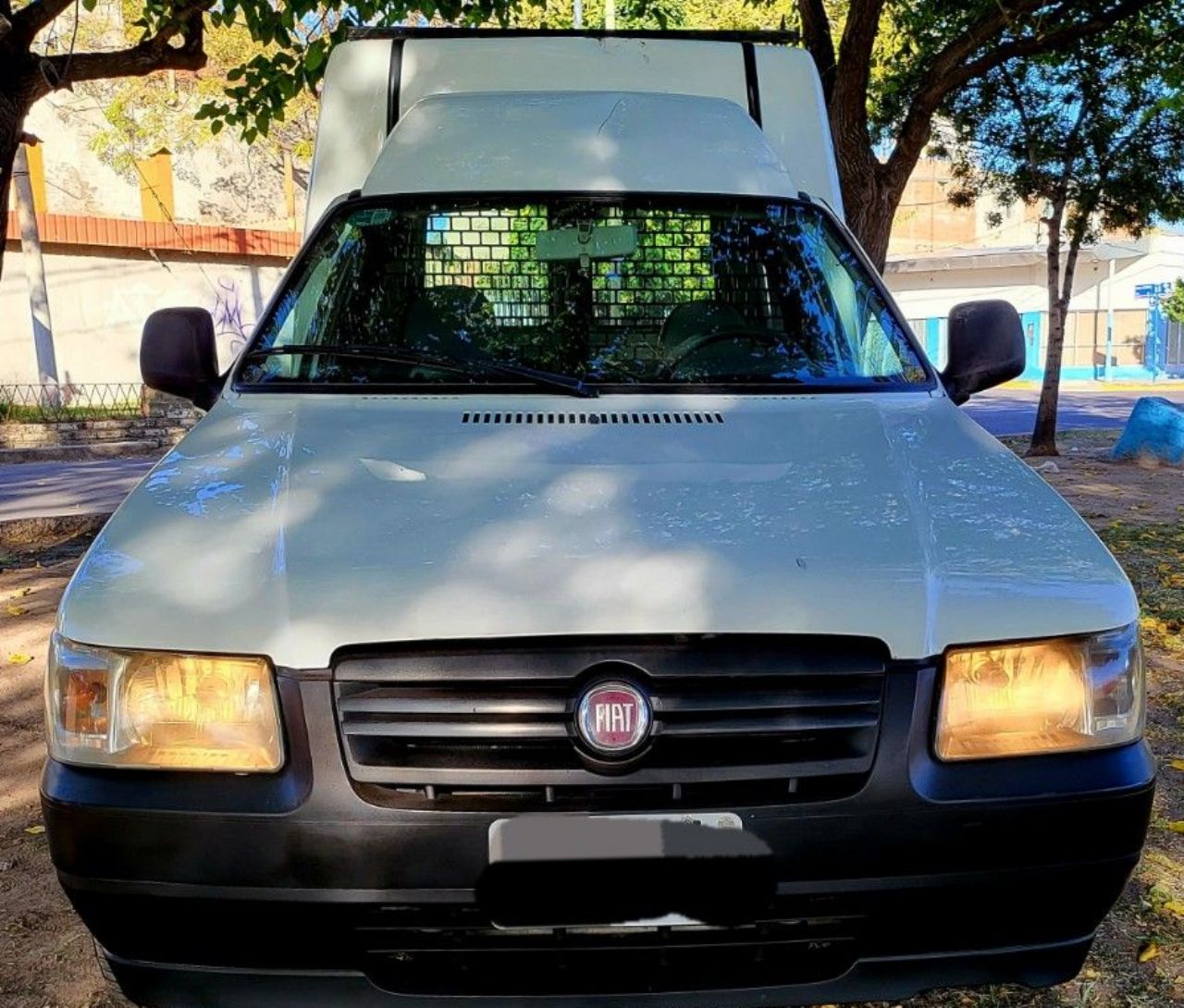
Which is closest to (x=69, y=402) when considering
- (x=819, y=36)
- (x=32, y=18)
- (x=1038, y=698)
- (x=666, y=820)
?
(x=32, y=18)

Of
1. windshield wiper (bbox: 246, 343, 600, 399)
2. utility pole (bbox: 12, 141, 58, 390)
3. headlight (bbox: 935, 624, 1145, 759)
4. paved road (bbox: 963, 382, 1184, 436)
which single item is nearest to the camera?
headlight (bbox: 935, 624, 1145, 759)

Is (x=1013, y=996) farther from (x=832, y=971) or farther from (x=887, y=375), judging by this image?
(x=887, y=375)

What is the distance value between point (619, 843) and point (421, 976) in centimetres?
42

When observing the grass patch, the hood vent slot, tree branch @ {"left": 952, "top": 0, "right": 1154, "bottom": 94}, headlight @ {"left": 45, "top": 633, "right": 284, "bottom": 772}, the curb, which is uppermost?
tree branch @ {"left": 952, "top": 0, "right": 1154, "bottom": 94}

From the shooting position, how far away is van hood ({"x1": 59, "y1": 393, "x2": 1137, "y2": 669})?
6.80 feet

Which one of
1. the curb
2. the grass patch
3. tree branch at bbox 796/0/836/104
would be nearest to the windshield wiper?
the grass patch

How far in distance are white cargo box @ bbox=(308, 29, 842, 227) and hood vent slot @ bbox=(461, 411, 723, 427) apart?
3.40ft

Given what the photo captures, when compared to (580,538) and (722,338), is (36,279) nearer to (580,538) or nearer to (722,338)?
(722,338)

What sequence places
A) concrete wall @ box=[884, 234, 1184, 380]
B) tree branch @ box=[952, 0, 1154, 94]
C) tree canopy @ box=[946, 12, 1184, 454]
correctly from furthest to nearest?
concrete wall @ box=[884, 234, 1184, 380]
tree canopy @ box=[946, 12, 1184, 454]
tree branch @ box=[952, 0, 1154, 94]

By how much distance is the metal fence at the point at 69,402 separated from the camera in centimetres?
1841

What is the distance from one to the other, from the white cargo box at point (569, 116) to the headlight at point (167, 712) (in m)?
1.93

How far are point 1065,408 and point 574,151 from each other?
24.8m

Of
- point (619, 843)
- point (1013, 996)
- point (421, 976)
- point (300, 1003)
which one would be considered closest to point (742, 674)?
point (619, 843)

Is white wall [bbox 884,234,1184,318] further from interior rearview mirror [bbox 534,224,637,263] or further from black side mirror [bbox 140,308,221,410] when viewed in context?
black side mirror [bbox 140,308,221,410]
